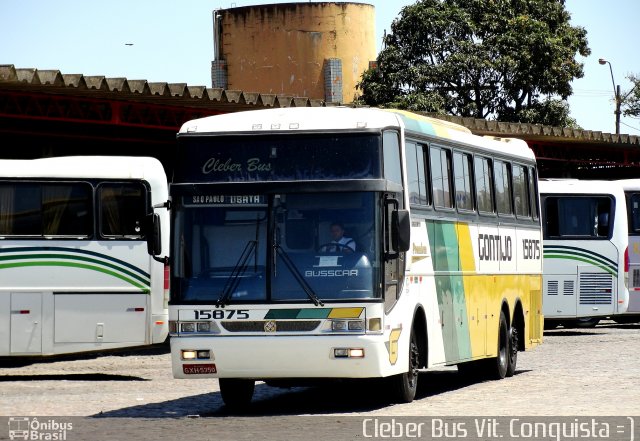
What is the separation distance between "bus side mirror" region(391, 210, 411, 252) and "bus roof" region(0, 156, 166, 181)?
885 cm

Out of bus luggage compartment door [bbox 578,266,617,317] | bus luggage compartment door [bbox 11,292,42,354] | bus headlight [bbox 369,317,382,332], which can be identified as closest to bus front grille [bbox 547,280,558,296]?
bus luggage compartment door [bbox 578,266,617,317]

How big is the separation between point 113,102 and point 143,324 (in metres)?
9.55

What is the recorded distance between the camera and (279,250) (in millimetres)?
15586

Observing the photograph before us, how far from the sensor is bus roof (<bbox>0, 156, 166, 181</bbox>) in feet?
75.8

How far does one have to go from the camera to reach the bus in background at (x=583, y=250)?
107 ft

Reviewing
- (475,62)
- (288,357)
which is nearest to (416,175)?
(288,357)

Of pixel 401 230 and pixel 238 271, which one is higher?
pixel 401 230

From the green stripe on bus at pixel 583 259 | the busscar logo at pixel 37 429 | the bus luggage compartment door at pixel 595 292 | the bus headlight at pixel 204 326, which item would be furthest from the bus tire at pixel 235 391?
the bus luggage compartment door at pixel 595 292

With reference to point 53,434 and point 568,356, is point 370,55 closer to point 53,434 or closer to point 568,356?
point 568,356

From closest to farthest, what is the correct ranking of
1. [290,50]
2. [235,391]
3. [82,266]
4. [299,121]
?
[299,121]
[235,391]
[82,266]
[290,50]

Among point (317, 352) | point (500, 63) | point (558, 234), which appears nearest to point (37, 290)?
point (317, 352)

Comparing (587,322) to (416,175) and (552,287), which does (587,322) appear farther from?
(416,175)

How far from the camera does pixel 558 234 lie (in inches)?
1294

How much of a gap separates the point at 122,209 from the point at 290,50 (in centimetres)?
5461
